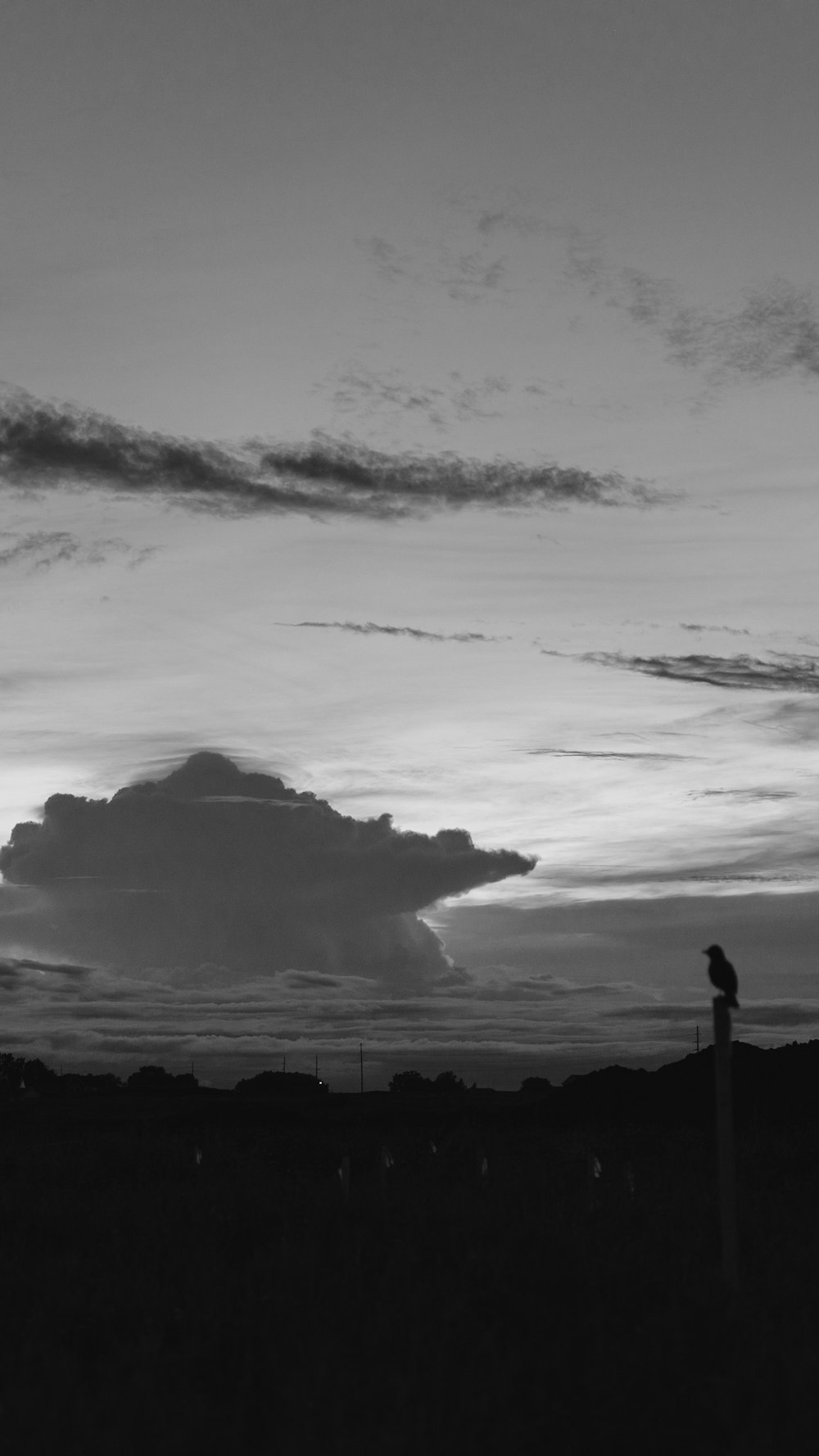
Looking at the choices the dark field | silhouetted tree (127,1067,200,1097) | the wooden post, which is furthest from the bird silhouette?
silhouetted tree (127,1067,200,1097)

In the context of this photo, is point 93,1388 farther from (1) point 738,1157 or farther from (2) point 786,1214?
(1) point 738,1157

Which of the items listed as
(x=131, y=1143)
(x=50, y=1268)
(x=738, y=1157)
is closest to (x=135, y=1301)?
(x=50, y=1268)

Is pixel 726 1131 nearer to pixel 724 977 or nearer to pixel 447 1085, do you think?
pixel 724 977

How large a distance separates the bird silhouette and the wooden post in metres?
0.07

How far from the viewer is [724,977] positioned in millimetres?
12180

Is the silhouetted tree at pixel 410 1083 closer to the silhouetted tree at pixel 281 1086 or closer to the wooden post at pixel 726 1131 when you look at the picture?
the silhouetted tree at pixel 281 1086

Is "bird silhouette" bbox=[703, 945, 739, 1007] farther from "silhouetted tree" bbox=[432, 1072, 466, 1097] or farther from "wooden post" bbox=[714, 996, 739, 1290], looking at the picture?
"silhouetted tree" bbox=[432, 1072, 466, 1097]

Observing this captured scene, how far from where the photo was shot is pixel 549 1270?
1454 cm

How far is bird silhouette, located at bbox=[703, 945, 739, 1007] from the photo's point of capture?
12172mm

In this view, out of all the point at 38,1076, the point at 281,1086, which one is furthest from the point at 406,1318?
the point at 38,1076

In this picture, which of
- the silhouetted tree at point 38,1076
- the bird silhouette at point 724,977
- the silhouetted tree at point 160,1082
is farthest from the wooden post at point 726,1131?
the silhouetted tree at point 38,1076

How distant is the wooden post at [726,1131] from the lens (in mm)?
11945

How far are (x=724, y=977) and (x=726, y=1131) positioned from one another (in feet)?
4.15

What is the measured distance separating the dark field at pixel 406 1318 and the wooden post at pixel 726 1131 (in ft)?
1.45
